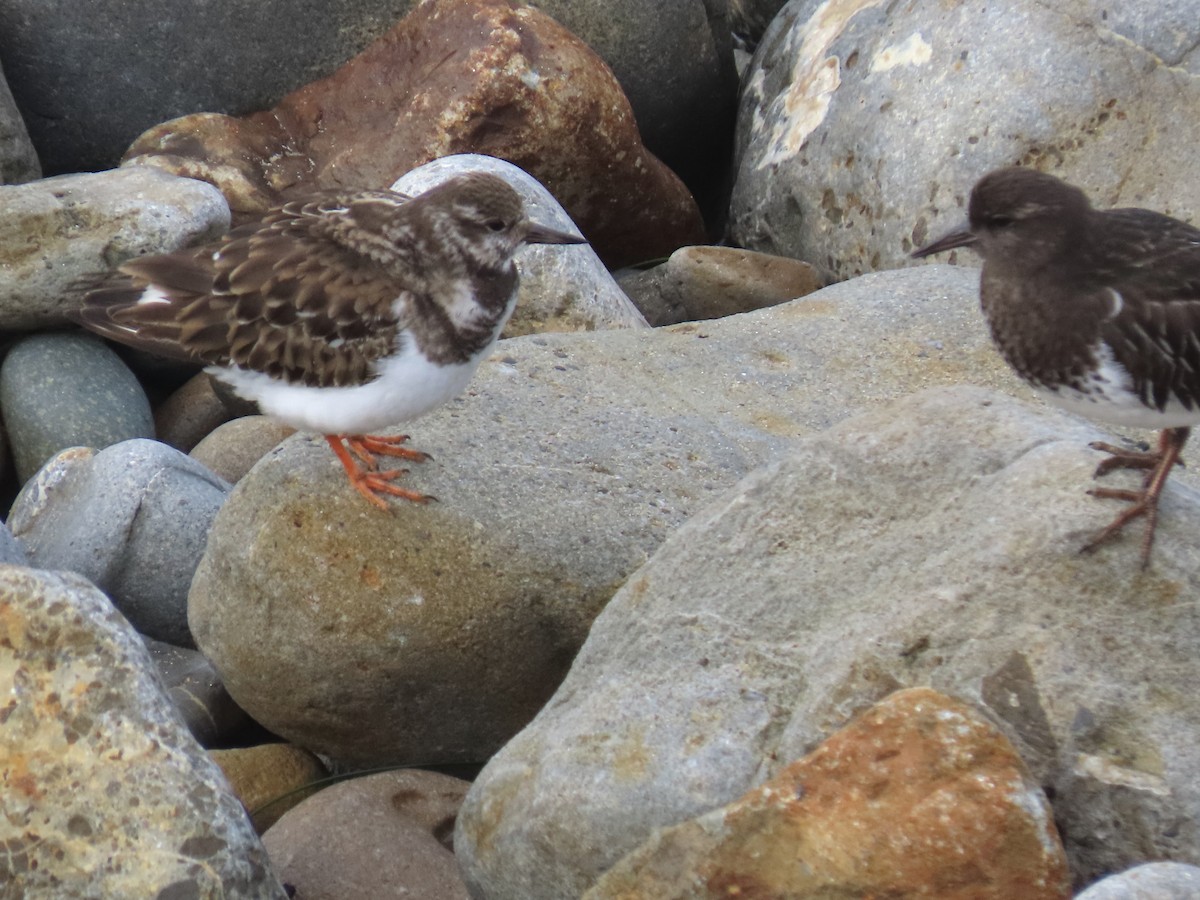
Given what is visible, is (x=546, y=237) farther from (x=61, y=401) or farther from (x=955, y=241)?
(x=61, y=401)

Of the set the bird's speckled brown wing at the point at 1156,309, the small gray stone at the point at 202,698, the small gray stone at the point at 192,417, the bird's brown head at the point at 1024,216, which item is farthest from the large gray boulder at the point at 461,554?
the small gray stone at the point at 192,417

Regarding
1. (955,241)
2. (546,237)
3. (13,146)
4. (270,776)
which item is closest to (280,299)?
(546,237)

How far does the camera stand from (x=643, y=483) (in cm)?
436

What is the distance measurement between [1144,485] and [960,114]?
3022 millimetres

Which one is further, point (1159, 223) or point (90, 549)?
point (90, 549)

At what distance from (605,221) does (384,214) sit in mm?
2967

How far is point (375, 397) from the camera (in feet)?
13.1

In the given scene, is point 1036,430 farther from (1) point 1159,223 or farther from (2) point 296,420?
(2) point 296,420

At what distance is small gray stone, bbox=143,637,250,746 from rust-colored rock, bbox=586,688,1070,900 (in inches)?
86.2

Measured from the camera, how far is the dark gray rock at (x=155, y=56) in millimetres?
6887

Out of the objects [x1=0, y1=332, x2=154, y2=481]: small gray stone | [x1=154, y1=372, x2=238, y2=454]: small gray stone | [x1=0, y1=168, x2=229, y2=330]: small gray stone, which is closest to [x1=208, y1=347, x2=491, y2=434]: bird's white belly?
[x1=0, y1=168, x2=229, y2=330]: small gray stone

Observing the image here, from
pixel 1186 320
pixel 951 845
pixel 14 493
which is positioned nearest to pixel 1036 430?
pixel 1186 320

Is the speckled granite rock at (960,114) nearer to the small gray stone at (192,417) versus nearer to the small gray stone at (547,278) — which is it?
the small gray stone at (547,278)

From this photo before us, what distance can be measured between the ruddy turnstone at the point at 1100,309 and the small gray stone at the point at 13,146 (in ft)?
15.1
